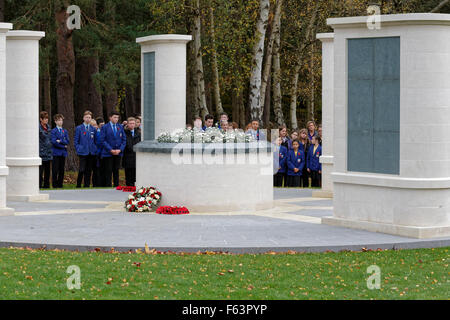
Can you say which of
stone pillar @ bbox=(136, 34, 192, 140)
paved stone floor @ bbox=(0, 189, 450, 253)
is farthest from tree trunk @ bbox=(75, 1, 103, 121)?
paved stone floor @ bbox=(0, 189, 450, 253)

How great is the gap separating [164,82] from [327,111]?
3.91 metres

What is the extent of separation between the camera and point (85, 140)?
952 inches

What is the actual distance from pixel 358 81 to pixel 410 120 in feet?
4.11

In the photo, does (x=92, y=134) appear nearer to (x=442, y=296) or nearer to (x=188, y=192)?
(x=188, y=192)

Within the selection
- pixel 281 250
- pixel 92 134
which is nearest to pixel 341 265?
pixel 281 250

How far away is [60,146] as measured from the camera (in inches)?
958

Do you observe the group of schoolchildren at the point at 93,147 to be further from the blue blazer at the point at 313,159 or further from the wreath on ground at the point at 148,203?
the wreath on ground at the point at 148,203

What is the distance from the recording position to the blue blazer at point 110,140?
24.0m

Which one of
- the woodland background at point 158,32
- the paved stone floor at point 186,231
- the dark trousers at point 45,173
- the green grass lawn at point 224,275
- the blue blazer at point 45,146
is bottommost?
the green grass lawn at point 224,275

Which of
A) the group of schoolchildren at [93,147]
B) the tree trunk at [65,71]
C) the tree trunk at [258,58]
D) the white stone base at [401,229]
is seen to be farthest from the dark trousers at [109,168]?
the white stone base at [401,229]

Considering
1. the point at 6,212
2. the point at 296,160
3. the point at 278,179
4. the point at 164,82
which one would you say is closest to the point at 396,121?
the point at 6,212

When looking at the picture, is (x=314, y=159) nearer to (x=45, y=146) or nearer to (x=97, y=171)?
(x=97, y=171)

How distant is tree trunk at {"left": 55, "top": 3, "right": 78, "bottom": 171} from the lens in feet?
104

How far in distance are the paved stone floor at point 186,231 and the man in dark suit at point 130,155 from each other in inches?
211
